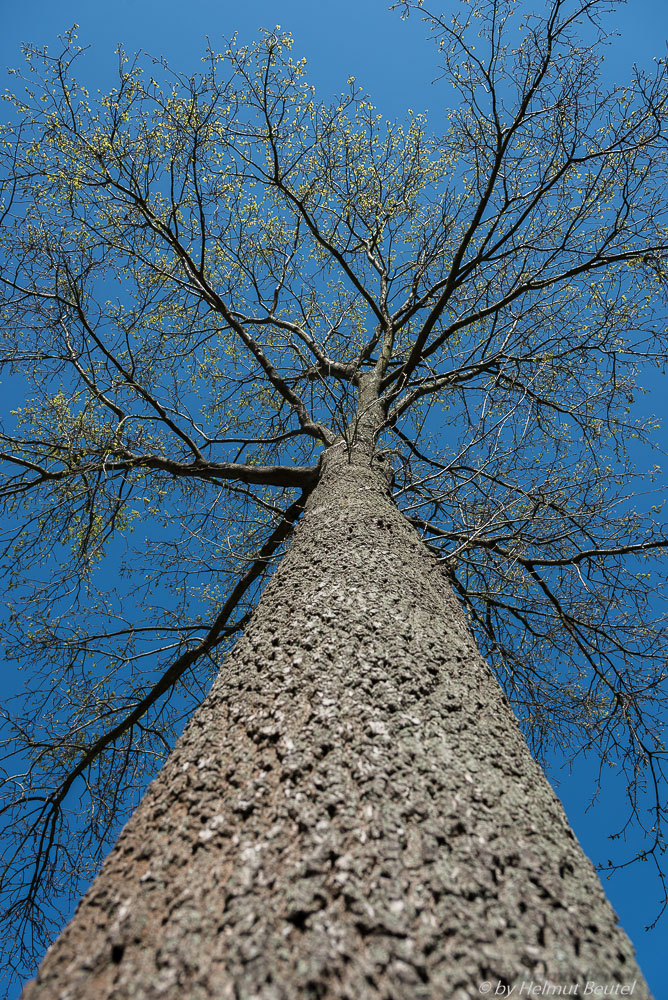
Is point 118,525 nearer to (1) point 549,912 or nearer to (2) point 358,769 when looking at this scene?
(2) point 358,769

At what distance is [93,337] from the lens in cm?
371

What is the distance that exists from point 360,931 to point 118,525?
3.61 meters

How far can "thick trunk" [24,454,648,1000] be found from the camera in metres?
0.79

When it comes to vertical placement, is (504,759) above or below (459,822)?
above

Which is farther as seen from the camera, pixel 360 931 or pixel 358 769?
pixel 358 769

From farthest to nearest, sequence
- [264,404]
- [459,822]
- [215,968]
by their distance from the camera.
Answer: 1. [264,404]
2. [459,822]
3. [215,968]

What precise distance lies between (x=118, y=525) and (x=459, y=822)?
350 cm

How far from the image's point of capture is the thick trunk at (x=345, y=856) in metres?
0.79

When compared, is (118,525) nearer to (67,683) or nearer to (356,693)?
(67,683)

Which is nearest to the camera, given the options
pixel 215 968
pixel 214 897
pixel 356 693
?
pixel 215 968

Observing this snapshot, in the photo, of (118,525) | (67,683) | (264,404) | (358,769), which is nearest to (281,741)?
(358,769)

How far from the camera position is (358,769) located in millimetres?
1123

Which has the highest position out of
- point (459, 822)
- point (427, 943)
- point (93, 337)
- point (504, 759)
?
point (93, 337)

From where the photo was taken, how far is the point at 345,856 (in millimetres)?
939
